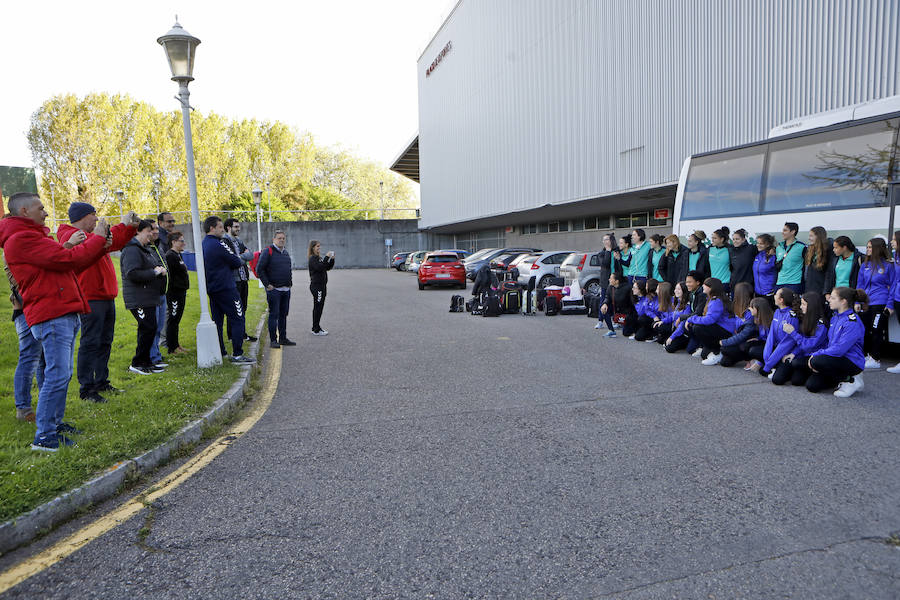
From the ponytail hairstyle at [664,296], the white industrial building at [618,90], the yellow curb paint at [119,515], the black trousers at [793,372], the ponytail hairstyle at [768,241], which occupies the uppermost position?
the white industrial building at [618,90]

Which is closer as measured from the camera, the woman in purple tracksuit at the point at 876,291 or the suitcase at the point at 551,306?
Result: the woman in purple tracksuit at the point at 876,291

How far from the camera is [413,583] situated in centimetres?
273

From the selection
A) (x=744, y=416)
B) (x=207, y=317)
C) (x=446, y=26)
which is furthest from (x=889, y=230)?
(x=446, y=26)

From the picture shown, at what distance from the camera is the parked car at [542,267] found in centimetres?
1819

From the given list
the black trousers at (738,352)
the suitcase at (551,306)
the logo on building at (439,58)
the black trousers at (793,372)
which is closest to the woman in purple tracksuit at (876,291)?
the black trousers at (738,352)

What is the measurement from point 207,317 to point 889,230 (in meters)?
8.89

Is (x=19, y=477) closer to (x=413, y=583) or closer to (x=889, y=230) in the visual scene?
(x=413, y=583)

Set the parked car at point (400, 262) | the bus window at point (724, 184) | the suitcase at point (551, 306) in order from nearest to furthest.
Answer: the bus window at point (724, 184), the suitcase at point (551, 306), the parked car at point (400, 262)

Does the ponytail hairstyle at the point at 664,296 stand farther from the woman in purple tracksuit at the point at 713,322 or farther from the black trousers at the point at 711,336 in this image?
the black trousers at the point at 711,336

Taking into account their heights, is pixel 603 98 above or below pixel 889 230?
above

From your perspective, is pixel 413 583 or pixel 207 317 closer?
pixel 413 583

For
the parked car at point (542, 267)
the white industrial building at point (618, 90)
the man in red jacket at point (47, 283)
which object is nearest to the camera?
the man in red jacket at point (47, 283)

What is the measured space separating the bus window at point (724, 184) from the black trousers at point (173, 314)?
8866 mm

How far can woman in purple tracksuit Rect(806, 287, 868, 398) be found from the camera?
5.88 m
